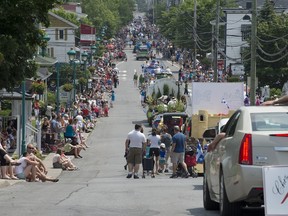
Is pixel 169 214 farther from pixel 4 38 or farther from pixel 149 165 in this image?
pixel 149 165

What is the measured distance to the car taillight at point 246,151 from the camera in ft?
41.6

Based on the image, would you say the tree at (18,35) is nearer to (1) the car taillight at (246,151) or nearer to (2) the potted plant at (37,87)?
(1) the car taillight at (246,151)

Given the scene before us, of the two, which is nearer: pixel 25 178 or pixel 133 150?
pixel 25 178

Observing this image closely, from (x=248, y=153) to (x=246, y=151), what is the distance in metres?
0.04

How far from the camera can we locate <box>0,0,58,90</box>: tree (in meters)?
27.9

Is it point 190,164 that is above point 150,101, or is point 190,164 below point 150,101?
above

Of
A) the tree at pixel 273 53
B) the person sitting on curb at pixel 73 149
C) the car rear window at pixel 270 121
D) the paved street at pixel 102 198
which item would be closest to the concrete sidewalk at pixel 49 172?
the paved street at pixel 102 198

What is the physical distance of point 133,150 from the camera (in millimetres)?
29500

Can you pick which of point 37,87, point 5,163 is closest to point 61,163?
point 5,163

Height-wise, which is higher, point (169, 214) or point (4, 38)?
point (4, 38)

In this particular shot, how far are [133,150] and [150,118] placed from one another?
103ft

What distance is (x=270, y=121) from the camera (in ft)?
43.3

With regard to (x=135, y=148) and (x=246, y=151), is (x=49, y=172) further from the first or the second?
(x=246, y=151)

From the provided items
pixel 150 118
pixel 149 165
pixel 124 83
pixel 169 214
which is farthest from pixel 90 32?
pixel 169 214
